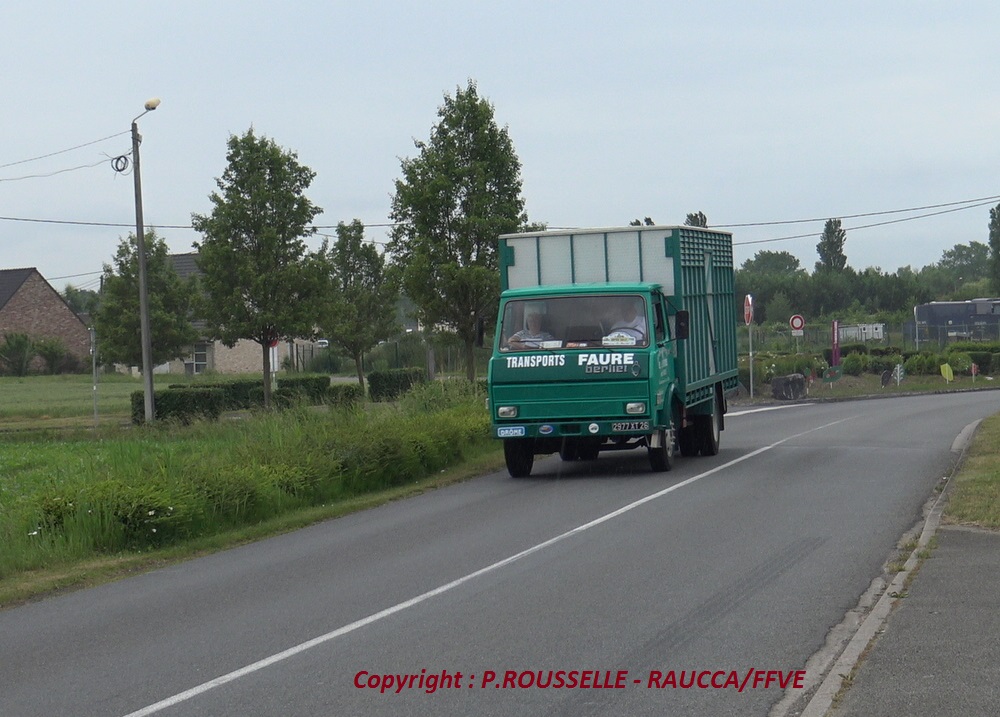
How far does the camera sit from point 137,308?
1892 inches

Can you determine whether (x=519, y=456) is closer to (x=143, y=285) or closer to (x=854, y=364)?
(x=143, y=285)

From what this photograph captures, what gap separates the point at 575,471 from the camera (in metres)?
18.7

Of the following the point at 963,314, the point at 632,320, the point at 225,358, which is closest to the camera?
the point at 632,320

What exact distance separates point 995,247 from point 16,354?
295 ft

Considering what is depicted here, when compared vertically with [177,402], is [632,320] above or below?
above

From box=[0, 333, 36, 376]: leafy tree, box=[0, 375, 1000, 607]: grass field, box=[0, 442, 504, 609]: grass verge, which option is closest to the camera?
box=[0, 442, 504, 609]: grass verge

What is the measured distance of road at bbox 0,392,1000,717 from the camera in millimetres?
6621

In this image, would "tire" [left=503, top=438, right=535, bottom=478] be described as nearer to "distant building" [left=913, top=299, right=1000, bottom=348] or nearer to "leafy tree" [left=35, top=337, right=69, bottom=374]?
"distant building" [left=913, top=299, right=1000, bottom=348]

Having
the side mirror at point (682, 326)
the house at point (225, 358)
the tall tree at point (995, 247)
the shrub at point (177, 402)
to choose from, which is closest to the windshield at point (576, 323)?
the side mirror at point (682, 326)

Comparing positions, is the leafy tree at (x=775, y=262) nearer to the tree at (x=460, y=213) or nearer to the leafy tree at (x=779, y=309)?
the leafy tree at (x=779, y=309)

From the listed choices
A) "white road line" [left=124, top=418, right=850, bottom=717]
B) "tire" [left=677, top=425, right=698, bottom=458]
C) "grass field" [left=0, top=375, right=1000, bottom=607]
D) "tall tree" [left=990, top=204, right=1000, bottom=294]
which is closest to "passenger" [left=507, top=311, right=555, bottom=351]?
"grass field" [left=0, top=375, right=1000, bottom=607]

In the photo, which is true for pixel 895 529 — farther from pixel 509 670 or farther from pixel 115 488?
pixel 115 488

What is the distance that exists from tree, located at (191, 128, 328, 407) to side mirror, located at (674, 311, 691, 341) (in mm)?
19872

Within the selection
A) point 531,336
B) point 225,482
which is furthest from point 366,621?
point 531,336
